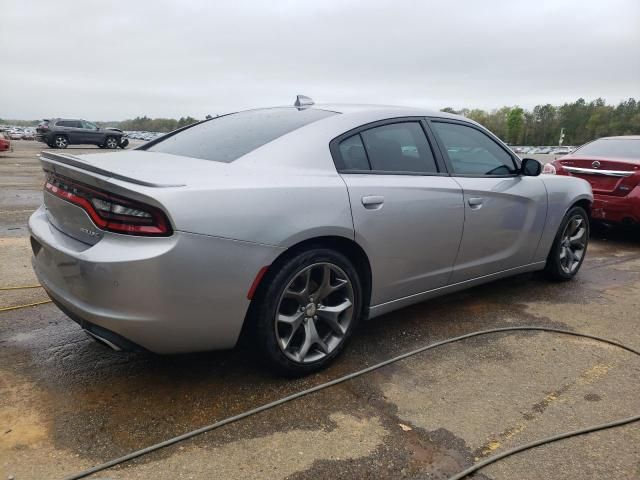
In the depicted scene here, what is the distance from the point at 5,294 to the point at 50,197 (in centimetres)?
162

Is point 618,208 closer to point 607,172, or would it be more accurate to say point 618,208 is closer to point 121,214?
point 607,172

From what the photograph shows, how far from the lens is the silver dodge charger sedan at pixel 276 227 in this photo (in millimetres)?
2158

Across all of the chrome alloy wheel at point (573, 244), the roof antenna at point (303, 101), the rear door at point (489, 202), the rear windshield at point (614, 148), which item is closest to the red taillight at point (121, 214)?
the roof antenna at point (303, 101)

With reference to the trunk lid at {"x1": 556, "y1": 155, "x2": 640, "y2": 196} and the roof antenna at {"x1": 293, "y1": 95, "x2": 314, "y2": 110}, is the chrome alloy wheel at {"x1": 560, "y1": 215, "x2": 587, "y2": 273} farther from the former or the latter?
the roof antenna at {"x1": 293, "y1": 95, "x2": 314, "y2": 110}

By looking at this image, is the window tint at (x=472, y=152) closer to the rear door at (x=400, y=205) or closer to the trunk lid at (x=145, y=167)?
the rear door at (x=400, y=205)

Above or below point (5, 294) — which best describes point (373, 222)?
above

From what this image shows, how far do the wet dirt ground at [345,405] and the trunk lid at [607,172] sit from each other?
303cm

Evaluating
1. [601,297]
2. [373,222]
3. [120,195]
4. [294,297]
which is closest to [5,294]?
[120,195]

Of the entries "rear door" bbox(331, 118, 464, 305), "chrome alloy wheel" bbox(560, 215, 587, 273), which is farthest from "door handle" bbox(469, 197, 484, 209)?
"chrome alloy wheel" bbox(560, 215, 587, 273)

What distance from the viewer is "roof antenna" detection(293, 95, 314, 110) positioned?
3463mm

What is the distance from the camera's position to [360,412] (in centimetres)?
244

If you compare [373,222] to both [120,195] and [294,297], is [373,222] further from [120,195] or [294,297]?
[120,195]

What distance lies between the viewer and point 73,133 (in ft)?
88.0

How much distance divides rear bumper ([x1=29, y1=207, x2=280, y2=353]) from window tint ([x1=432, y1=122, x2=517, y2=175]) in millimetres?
1697
